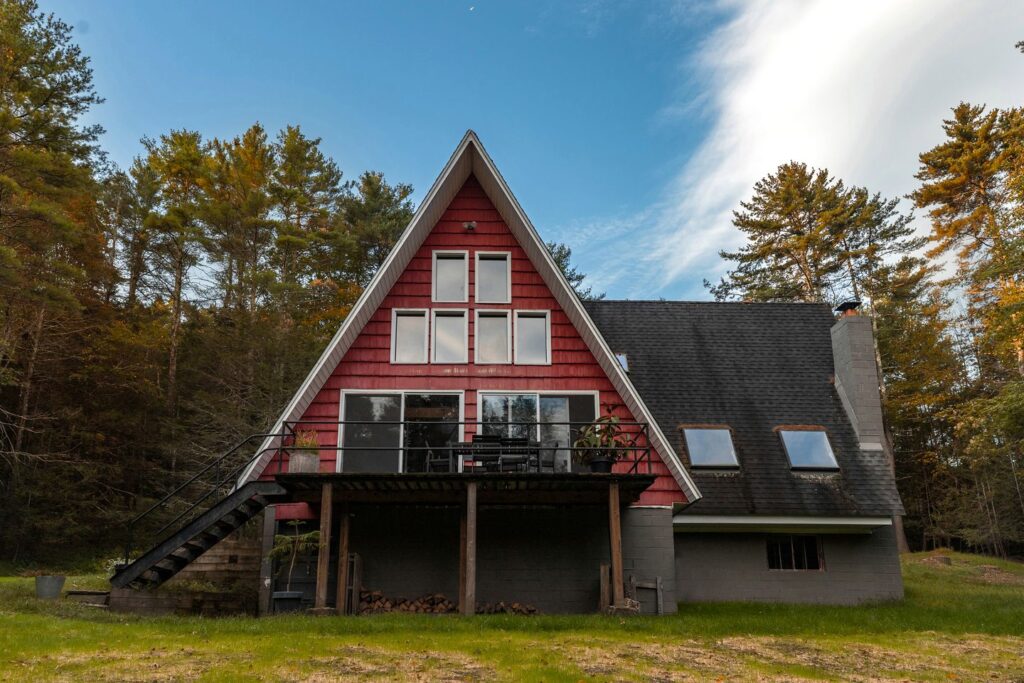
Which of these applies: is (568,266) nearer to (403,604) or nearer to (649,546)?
(649,546)

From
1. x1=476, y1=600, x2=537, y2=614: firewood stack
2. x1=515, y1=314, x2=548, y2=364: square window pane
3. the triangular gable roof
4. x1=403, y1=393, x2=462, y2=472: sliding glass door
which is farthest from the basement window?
x1=403, y1=393, x2=462, y2=472: sliding glass door

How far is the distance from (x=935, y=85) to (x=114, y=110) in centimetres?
2644

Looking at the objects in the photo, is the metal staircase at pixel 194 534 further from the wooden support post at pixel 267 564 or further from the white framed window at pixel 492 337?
the white framed window at pixel 492 337

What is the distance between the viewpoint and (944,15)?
643 inches

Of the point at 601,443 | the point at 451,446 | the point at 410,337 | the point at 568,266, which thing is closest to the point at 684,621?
the point at 601,443

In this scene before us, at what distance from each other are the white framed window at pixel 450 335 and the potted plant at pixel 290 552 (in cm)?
426

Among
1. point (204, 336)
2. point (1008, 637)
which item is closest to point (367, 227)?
point (204, 336)

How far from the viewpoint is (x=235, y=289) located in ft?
87.4

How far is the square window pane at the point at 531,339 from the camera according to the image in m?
15.2

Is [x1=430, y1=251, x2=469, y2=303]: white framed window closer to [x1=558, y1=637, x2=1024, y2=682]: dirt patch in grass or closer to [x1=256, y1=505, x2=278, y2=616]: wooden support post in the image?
[x1=256, y1=505, x2=278, y2=616]: wooden support post

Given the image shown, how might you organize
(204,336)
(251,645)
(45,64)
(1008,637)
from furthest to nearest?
(204,336) → (45,64) → (1008,637) → (251,645)

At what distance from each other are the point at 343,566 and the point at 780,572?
8.93 meters

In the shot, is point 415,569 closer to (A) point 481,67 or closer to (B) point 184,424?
(A) point 481,67

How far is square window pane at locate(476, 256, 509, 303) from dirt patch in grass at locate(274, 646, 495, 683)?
8205mm
